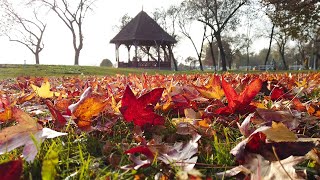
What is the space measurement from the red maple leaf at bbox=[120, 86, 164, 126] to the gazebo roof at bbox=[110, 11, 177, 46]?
26221mm

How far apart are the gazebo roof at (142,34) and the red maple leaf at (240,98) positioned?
26.1 m

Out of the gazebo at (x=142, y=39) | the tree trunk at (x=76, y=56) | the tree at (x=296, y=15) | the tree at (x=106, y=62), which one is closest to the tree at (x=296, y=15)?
the tree at (x=296, y=15)

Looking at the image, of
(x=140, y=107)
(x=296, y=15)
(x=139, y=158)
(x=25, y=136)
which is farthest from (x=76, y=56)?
(x=139, y=158)

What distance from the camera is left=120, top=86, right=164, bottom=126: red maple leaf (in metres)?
0.99

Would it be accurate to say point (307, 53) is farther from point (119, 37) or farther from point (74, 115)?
point (74, 115)

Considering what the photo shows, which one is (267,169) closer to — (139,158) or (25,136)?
(139,158)

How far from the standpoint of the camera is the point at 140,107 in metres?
1.04

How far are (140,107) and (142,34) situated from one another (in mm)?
27302

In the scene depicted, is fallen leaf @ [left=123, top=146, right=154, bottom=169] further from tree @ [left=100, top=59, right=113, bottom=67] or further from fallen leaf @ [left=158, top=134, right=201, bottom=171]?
tree @ [left=100, top=59, right=113, bottom=67]

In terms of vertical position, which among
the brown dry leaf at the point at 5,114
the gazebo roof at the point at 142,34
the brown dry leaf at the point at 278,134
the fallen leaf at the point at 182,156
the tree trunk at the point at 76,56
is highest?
the gazebo roof at the point at 142,34

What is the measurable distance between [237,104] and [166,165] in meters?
0.59

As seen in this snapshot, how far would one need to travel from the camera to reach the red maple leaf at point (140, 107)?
992 millimetres

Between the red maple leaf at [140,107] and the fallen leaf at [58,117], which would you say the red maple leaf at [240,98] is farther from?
the fallen leaf at [58,117]

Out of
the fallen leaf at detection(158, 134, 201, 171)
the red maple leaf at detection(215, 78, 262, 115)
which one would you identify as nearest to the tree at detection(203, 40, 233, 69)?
the red maple leaf at detection(215, 78, 262, 115)
